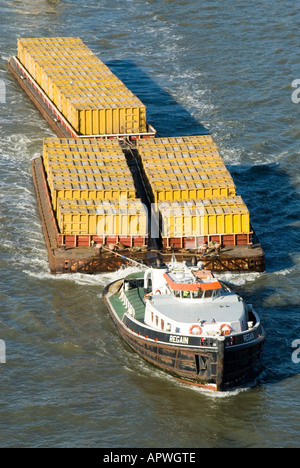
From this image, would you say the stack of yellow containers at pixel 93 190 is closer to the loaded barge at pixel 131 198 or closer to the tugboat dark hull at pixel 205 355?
the loaded barge at pixel 131 198

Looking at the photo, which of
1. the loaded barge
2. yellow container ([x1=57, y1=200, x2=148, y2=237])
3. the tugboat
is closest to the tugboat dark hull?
the tugboat

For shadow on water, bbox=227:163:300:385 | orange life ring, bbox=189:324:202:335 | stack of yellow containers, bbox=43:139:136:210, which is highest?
stack of yellow containers, bbox=43:139:136:210

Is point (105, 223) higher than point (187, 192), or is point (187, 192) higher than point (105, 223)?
point (187, 192)

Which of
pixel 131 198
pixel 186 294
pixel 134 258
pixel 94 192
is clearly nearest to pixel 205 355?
pixel 186 294

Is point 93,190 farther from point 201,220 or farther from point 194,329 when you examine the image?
point 194,329

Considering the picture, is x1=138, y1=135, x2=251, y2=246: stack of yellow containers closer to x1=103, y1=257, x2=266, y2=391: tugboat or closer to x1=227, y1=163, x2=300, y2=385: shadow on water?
x1=227, y1=163, x2=300, y2=385: shadow on water

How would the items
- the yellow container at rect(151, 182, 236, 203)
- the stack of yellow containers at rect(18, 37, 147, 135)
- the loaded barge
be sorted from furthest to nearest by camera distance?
the stack of yellow containers at rect(18, 37, 147, 135), the yellow container at rect(151, 182, 236, 203), the loaded barge
